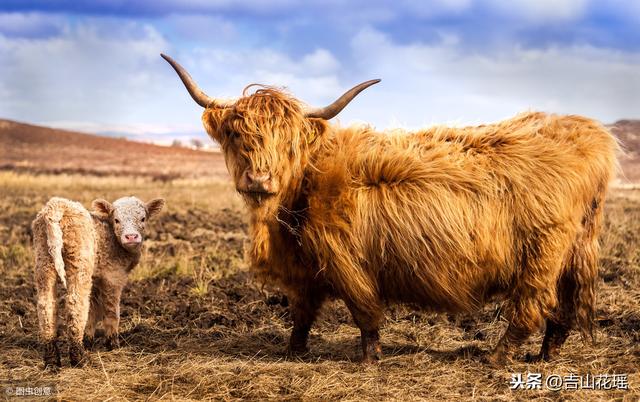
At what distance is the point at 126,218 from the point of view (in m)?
5.50

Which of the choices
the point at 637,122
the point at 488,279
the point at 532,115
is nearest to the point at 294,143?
the point at 488,279

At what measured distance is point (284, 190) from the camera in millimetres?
4918

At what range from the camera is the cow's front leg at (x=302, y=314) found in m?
5.38

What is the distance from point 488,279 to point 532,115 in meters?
1.53

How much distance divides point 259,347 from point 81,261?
66.4 inches

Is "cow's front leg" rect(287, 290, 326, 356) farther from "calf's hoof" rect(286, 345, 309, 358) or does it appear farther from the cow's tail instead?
the cow's tail

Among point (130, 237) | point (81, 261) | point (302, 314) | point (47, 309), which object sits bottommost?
point (302, 314)

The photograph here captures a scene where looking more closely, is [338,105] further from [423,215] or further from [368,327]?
[368,327]

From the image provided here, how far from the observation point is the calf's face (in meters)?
5.42

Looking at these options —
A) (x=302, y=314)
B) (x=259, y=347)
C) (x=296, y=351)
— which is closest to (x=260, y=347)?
(x=259, y=347)

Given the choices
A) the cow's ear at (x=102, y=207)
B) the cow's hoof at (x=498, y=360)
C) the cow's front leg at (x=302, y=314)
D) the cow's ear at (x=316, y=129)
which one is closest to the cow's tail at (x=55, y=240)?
the cow's ear at (x=102, y=207)

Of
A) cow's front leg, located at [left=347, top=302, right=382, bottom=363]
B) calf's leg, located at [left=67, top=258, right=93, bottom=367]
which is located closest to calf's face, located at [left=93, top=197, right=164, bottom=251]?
calf's leg, located at [left=67, top=258, right=93, bottom=367]

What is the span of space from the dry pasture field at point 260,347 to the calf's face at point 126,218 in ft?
3.08

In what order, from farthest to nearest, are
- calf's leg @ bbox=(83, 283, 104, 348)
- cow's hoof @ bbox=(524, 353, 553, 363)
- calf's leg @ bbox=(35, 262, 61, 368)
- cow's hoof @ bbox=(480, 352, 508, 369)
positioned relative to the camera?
calf's leg @ bbox=(83, 283, 104, 348), cow's hoof @ bbox=(524, 353, 553, 363), cow's hoof @ bbox=(480, 352, 508, 369), calf's leg @ bbox=(35, 262, 61, 368)
